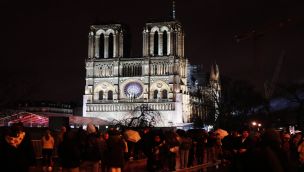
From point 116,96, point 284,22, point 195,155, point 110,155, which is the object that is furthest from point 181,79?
point 110,155

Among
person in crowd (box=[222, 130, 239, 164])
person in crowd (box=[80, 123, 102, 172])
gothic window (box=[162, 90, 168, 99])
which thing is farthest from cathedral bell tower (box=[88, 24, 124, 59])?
person in crowd (box=[80, 123, 102, 172])

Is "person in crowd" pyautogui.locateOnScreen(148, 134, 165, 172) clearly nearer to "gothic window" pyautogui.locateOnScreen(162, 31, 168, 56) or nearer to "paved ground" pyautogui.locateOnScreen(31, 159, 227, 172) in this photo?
"paved ground" pyautogui.locateOnScreen(31, 159, 227, 172)

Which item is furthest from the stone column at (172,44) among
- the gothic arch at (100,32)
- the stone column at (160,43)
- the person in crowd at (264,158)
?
the person in crowd at (264,158)

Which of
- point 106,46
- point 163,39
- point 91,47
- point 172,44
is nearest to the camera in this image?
point 172,44

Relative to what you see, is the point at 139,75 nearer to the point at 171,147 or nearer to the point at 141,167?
the point at 141,167

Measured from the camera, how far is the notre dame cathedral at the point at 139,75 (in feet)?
357

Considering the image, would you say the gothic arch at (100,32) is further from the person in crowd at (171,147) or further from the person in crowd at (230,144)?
the person in crowd at (230,144)

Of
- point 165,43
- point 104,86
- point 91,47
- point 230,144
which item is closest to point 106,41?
point 91,47

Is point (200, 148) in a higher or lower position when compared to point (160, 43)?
lower

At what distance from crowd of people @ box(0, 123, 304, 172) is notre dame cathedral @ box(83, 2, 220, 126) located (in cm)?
7827

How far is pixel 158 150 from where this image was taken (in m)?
22.4

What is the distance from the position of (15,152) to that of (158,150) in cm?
1095

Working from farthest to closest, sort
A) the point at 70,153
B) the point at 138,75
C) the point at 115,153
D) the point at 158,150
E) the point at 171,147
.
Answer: the point at 138,75
the point at 171,147
the point at 158,150
the point at 115,153
the point at 70,153

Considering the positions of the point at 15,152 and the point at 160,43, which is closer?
the point at 15,152
